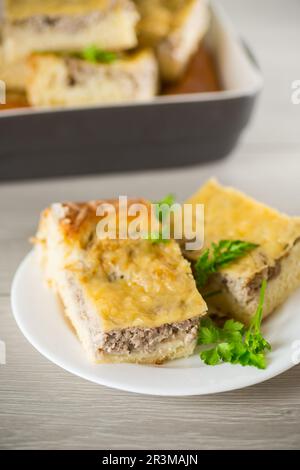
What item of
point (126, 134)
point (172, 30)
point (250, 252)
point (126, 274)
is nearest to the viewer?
point (126, 274)

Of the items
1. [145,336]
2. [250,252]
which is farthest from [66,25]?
[145,336]

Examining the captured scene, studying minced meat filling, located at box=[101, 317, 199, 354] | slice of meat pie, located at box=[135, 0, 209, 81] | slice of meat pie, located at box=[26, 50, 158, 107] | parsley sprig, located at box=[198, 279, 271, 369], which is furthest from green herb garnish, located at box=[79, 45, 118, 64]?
minced meat filling, located at box=[101, 317, 199, 354]

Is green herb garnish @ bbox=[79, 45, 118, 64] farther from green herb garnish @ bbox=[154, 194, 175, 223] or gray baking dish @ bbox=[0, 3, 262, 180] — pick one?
green herb garnish @ bbox=[154, 194, 175, 223]

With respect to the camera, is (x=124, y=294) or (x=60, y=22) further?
(x=60, y=22)

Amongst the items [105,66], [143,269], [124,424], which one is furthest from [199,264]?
[105,66]

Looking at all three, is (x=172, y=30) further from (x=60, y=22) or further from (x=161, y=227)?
(x=161, y=227)

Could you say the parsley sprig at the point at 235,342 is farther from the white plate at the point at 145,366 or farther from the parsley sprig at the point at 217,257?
the parsley sprig at the point at 217,257

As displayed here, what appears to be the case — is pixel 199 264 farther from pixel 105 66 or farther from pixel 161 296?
pixel 105 66
